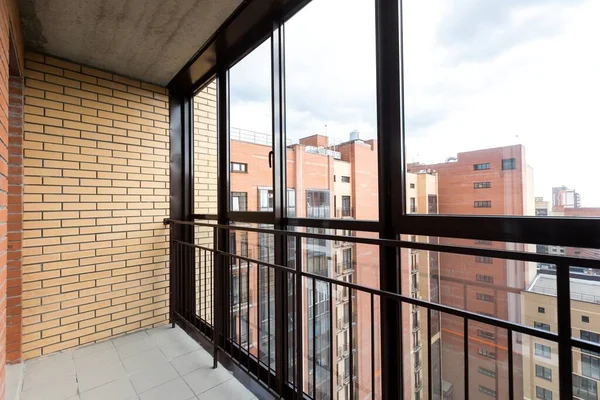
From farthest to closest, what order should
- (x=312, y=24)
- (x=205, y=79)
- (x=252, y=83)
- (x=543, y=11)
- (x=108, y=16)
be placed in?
(x=205, y=79) < (x=252, y=83) < (x=108, y=16) < (x=312, y=24) < (x=543, y=11)

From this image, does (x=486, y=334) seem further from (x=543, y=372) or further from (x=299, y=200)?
(x=299, y=200)

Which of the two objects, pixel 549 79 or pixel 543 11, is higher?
pixel 543 11

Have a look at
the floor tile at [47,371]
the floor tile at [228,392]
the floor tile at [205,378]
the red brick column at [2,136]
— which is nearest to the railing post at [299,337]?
the floor tile at [228,392]

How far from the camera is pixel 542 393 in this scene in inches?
39.7

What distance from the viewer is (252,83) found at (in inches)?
89.4

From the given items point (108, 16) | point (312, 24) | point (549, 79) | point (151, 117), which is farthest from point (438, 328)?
point (151, 117)

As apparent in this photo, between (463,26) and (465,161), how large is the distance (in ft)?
1.69

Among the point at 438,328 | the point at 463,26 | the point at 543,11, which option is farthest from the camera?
the point at 438,328

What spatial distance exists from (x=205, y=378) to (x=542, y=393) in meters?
1.88

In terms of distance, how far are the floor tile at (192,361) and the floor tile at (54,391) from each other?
A: 62cm

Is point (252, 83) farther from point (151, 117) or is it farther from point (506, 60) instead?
point (506, 60)

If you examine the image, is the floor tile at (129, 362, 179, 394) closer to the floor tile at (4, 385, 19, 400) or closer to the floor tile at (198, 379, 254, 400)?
the floor tile at (198, 379, 254, 400)

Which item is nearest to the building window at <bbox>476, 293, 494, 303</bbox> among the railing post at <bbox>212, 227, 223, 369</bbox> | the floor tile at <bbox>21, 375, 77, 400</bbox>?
the railing post at <bbox>212, 227, 223, 369</bbox>

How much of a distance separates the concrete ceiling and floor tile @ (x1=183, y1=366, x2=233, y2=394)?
2451mm
